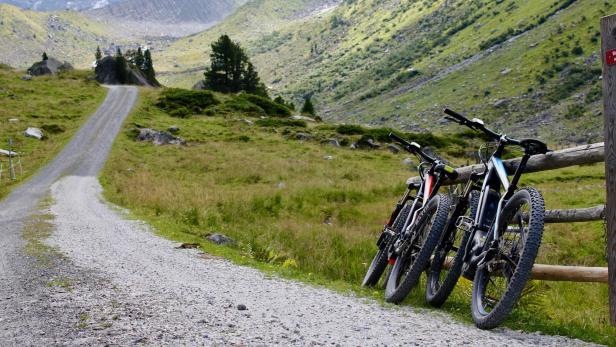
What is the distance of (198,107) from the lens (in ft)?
229

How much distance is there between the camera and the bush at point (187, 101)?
69.5m

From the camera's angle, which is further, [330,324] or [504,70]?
[504,70]

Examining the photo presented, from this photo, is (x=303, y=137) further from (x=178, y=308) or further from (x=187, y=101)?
(x=178, y=308)

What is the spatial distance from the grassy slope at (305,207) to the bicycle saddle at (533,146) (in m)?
1.86

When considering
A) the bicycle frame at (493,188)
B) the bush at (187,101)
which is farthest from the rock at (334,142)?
the bicycle frame at (493,188)

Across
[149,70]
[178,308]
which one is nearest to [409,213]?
[178,308]

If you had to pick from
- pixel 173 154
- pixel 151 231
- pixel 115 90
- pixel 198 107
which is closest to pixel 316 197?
pixel 151 231

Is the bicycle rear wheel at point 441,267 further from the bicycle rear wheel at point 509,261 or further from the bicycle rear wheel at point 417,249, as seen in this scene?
the bicycle rear wheel at point 509,261

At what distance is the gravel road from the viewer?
16.0 ft

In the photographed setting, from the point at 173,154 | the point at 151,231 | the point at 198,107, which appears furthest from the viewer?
the point at 198,107

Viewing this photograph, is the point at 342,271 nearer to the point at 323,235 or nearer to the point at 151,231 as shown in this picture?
the point at 323,235

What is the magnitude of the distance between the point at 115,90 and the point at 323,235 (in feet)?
253

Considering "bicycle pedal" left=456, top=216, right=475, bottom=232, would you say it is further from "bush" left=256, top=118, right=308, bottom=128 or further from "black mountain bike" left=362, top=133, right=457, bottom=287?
"bush" left=256, top=118, right=308, bottom=128

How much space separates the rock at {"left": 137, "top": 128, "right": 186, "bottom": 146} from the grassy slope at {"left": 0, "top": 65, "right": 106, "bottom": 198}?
22.2 feet
